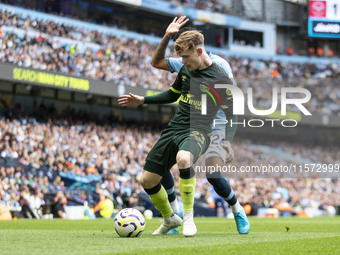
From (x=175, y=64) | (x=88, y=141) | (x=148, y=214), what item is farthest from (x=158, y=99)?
(x=88, y=141)

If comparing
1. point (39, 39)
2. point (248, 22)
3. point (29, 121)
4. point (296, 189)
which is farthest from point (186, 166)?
point (248, 22)

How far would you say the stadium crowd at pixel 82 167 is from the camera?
62.6 ft

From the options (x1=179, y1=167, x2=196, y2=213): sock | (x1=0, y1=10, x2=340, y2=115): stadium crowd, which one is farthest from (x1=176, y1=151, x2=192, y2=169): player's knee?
(x1=0, y1=10, x2=340, y2=115): stadium crowd

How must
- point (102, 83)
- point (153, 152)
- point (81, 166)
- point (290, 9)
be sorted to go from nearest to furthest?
point (153, 152)
point (81, 166)
point (102, 83)
point (290, 9)

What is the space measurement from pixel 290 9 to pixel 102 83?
2551cm

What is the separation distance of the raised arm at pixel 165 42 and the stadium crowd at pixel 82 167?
39.2 feet

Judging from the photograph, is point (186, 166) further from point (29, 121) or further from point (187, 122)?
point (29, 121)

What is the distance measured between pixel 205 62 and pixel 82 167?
53.4 ft

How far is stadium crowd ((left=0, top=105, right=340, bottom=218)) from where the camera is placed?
19.1m

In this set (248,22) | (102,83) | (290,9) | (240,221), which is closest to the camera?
(240,221)

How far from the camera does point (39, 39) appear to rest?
2484 centimetres

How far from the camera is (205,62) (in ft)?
22.3

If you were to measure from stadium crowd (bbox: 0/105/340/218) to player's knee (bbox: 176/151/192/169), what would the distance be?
490 inches

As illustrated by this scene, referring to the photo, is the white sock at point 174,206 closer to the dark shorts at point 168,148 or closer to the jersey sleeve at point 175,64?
the dark shorts at point 168,148
